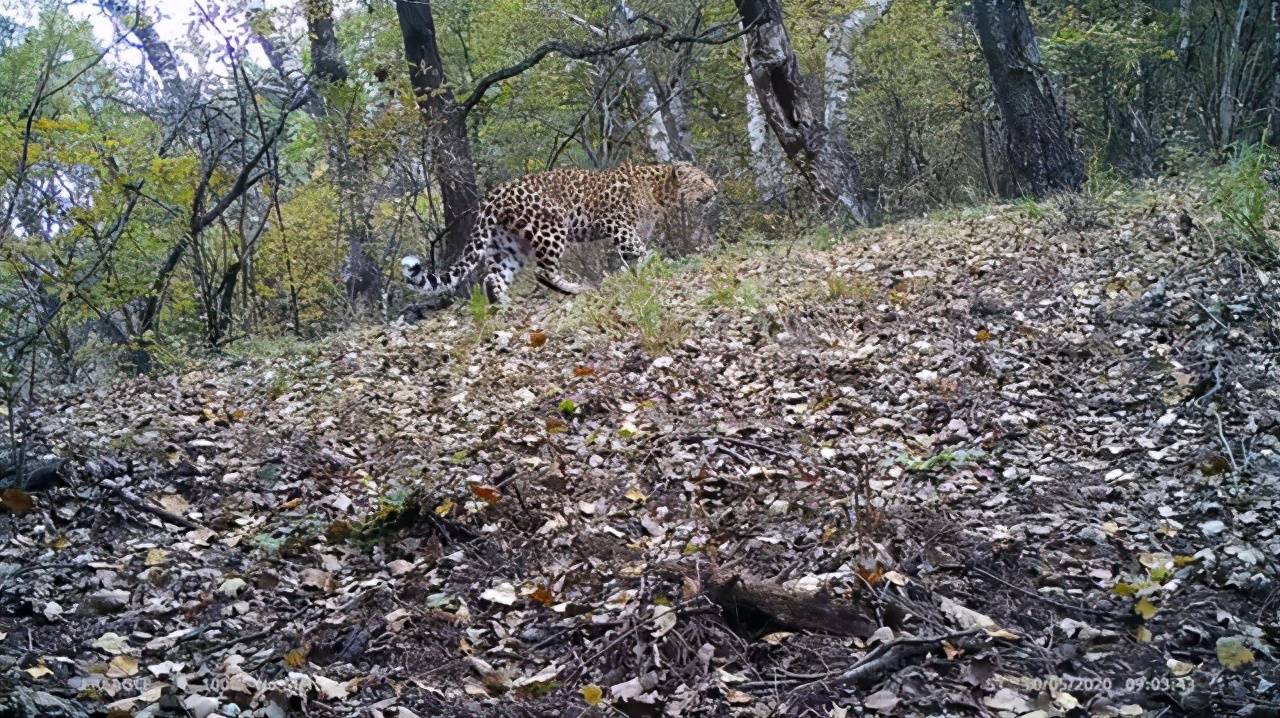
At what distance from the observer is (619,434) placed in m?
6.30

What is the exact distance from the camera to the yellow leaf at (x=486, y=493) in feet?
17.9

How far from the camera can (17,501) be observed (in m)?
5.25

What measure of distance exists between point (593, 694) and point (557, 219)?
888 centimetres

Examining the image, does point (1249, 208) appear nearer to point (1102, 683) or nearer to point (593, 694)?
point (1102, 683)

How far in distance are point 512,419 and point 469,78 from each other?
13.9 metres

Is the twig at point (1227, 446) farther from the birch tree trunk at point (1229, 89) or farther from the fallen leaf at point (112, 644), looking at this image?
the birch tree trunk at point (1229, 89)

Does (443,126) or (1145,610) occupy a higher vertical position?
(443,126)

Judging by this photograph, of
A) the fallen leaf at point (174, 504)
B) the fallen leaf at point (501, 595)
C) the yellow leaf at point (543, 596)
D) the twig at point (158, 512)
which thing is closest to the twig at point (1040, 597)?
the yellow leaf at point (543, 596)

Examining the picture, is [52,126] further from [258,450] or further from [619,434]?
[619,434]

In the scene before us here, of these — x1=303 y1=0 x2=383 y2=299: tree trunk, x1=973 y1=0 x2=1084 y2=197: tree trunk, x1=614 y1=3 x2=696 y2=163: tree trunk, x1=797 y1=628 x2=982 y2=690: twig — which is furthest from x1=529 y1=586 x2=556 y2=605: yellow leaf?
x1=614 y1=3 x2=696 y2=163: tree trunk

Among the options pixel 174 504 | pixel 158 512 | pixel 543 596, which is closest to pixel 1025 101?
pixel 543 596

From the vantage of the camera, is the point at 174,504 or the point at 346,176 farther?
the point at 346,176

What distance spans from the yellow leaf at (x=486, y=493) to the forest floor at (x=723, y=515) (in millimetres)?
40

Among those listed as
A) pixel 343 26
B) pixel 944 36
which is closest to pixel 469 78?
pixel 343 26
